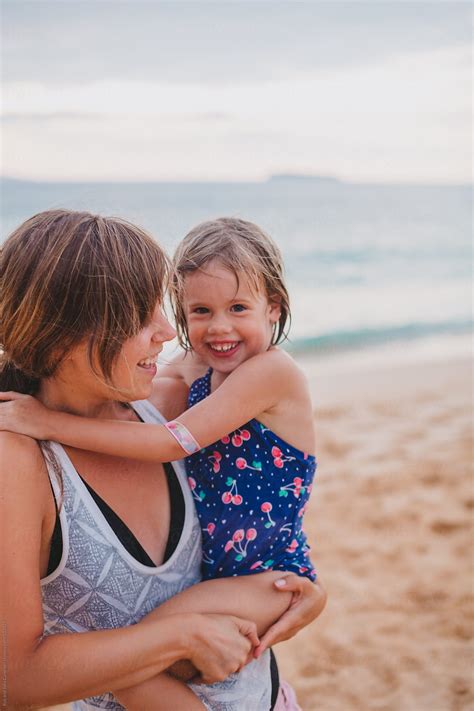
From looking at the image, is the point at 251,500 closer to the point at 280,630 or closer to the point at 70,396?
the point at 280,630

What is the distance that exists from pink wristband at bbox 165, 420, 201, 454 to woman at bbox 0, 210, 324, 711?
136 mm

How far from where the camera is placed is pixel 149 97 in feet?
83.2

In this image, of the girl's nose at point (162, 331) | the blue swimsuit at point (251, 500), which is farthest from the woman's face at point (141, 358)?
the blue swimsuit at point (251, 500)

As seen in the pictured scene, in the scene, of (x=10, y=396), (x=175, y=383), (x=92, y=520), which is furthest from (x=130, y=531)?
(x=175, y=383)

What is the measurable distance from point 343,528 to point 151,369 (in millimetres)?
4264

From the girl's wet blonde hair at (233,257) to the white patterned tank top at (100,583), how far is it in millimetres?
788

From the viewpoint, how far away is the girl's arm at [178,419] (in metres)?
1.65

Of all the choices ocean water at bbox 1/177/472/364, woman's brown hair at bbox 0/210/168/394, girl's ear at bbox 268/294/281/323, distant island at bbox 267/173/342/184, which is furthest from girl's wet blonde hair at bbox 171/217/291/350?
distant island at bbox 267/173/342/184

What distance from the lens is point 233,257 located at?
7.50ft

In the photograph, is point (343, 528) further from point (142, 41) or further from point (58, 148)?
point (142, 41)

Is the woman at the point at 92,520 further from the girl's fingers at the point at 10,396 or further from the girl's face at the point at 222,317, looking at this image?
the girl's face at the point at 222,317

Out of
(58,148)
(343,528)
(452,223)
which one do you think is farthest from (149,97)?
Result: (343,528)

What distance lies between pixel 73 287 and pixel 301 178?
110ft

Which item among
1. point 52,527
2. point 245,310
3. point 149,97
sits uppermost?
point 149,97
